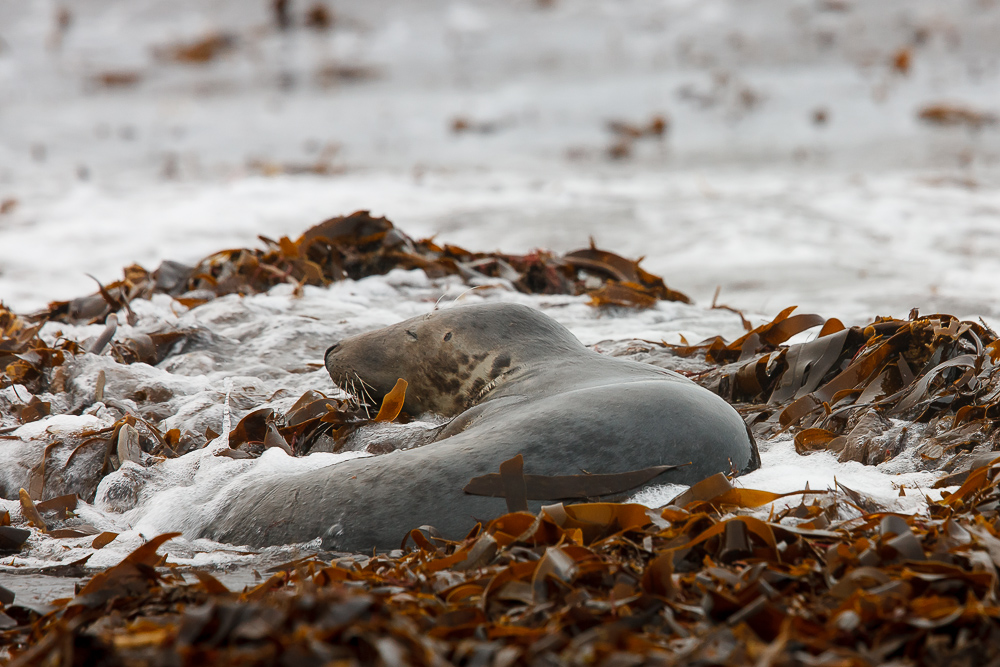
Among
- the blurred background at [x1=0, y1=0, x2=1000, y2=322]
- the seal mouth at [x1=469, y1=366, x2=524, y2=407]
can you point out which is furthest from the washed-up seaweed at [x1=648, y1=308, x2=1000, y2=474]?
the blurred background at [x1=0, y1=0, x2=1000, y2=322]

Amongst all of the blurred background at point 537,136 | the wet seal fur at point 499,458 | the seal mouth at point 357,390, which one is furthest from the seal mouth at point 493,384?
the blurred background at point 537,136

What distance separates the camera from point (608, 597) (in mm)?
1801

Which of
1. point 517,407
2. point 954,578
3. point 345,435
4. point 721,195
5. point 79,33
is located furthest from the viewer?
point 79,33

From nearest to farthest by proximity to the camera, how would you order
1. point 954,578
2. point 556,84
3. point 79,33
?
point 954,578, point 556,84, point 79,33

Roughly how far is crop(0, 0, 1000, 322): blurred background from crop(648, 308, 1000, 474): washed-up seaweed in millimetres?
1609

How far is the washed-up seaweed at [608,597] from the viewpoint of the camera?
144 cm

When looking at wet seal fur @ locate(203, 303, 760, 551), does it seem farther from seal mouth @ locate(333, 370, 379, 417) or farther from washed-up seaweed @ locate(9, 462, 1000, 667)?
seal mouth @ locate(333, 370, 379, 417)

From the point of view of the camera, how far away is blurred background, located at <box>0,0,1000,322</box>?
7129mm

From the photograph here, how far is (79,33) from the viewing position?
1708cm

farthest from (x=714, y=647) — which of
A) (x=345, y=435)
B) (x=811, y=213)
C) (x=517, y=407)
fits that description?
(x=811, y=213)

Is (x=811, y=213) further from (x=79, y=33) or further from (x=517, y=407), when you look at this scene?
(x=79, y=33)

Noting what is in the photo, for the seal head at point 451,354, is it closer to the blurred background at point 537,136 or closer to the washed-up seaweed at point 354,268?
the washed-up seaweed at point 354,268

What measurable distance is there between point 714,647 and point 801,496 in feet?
3.29

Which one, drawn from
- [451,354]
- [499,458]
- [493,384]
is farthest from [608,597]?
[451,354]
